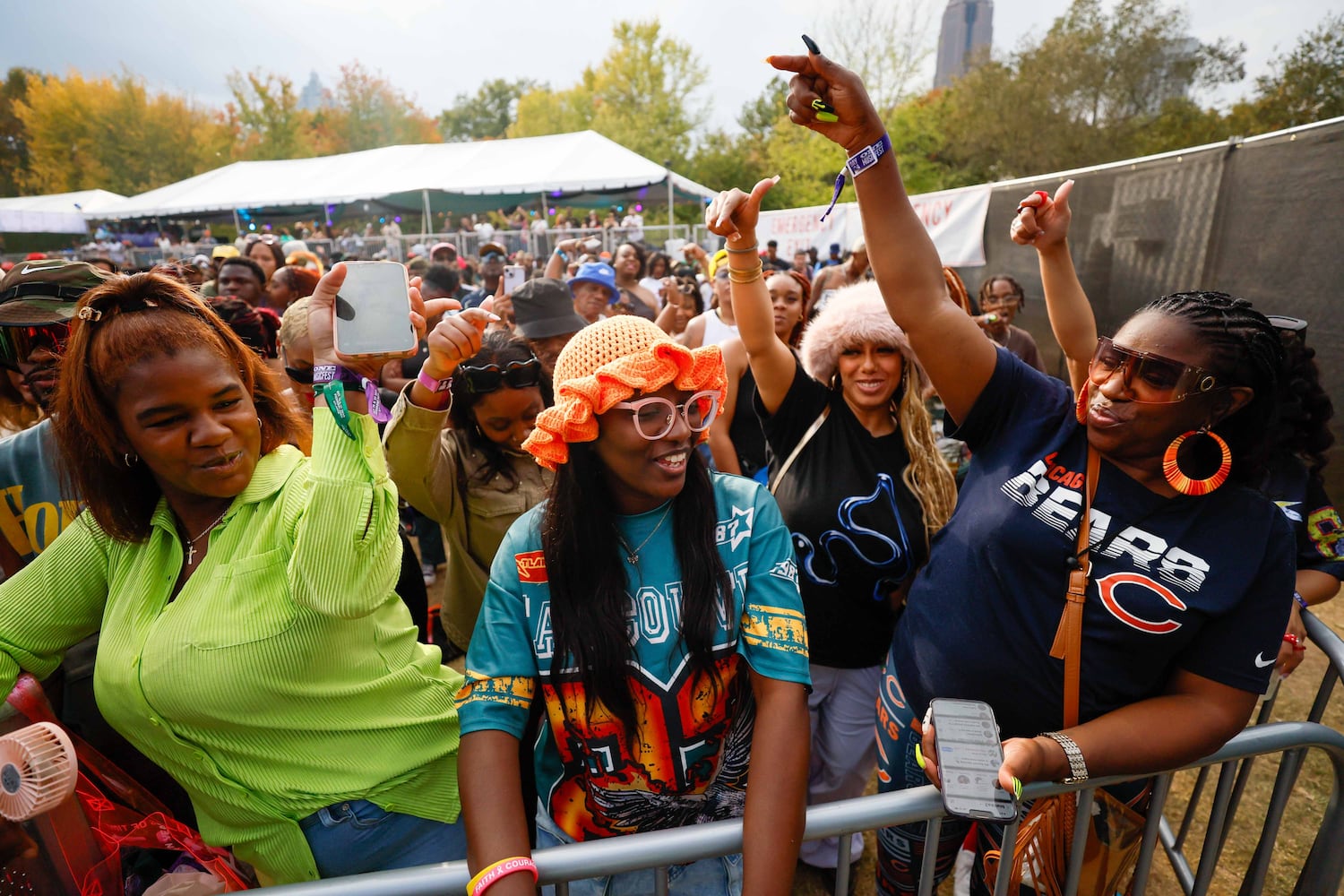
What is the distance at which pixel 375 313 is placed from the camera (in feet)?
4.69

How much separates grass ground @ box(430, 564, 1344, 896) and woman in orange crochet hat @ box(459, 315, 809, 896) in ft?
5.16

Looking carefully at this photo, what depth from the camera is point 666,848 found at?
1289 mm

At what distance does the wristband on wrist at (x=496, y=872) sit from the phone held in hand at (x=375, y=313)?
103 cm

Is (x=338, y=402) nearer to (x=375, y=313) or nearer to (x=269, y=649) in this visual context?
(x=375, y=313)

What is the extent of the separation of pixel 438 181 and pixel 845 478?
21633mm

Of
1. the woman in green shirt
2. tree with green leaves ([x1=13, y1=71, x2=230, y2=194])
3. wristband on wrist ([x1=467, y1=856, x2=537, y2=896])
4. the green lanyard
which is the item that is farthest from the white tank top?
tree with green leaves ([x1=13, y1=71, x2=230, y2=194])

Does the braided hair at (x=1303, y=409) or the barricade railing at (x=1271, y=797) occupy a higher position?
the braided hair at (x=1303, y=409)

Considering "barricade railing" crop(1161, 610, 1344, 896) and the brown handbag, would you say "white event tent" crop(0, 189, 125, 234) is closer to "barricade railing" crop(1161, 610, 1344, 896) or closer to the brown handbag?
the brown handbag

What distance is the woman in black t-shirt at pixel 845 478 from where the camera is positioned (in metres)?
2.23

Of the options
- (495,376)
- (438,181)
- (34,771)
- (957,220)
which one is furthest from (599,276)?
(438,181)

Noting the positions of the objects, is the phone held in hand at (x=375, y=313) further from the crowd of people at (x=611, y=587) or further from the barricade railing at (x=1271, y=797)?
the barricade railing at (x=1271, y=797)

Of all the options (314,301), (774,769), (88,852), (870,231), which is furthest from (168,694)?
(870,231)

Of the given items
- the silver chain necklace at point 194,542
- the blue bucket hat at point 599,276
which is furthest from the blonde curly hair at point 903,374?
the blue bucket hat at point 599,276

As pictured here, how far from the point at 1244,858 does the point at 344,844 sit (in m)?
3.36
